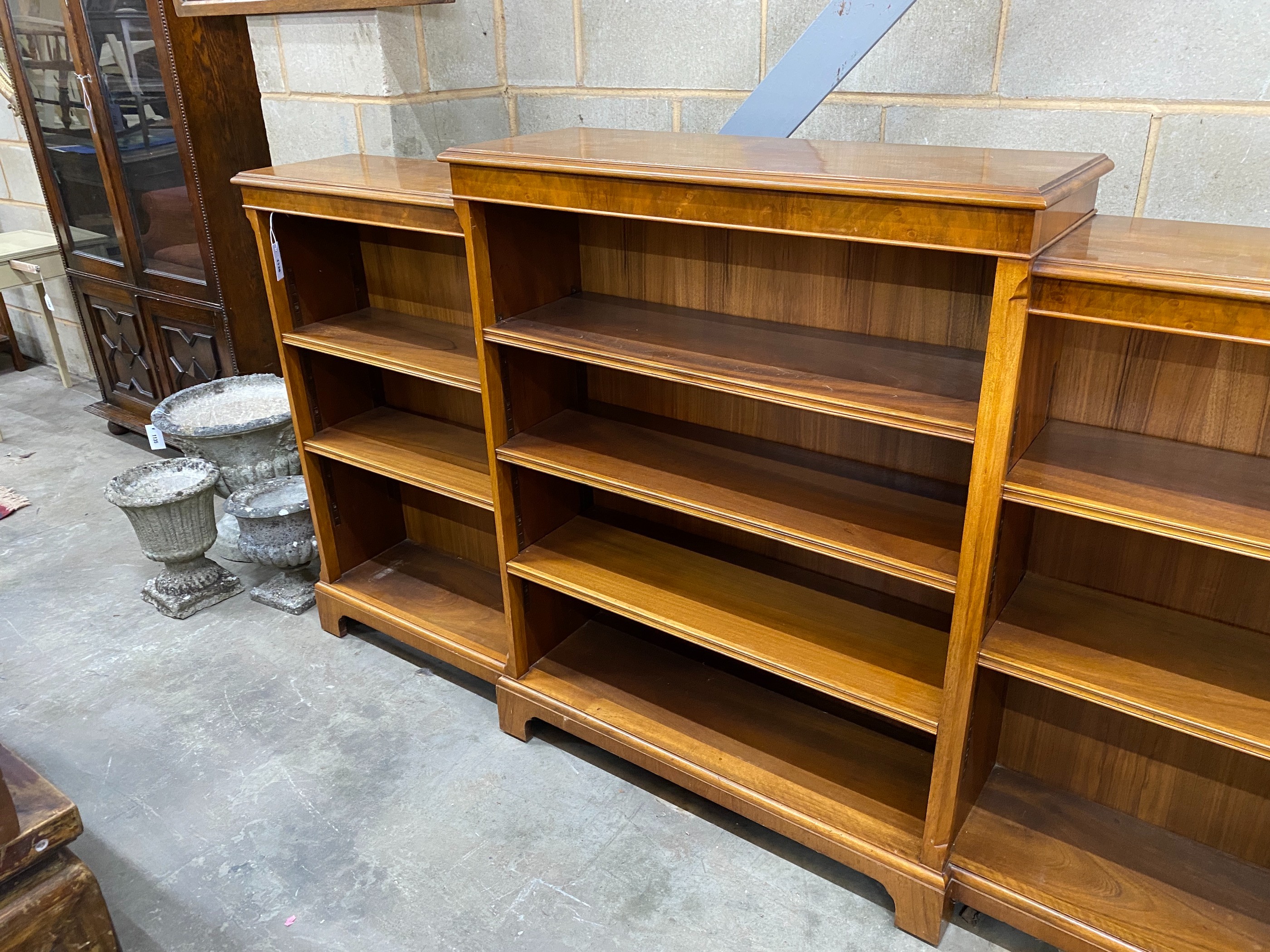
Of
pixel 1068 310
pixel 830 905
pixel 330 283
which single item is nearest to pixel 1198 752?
pixel 830 905

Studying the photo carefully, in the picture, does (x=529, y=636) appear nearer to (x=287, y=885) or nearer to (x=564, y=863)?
(x=564, y=863)

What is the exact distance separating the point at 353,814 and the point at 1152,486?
176 cm

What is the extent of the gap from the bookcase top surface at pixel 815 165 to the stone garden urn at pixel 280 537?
142 centimetres

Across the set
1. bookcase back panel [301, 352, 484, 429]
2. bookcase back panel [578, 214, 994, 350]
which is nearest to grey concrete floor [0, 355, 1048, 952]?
bookcase back panel [301, 352, 484, 429]

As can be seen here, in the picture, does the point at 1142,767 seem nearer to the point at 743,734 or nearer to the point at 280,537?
the point at 743,734

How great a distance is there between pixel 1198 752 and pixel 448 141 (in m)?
2.47

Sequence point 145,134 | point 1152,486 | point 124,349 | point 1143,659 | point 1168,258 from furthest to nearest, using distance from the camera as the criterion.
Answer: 1. point 124,349
2. point 145,134
3. point 1143,659
4. point 1152,486
5. point 1168,258

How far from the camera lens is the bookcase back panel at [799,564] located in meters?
1.93

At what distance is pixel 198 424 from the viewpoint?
2955 millimetres

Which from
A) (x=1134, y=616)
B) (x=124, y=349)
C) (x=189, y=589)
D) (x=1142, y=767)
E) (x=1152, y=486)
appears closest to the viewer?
(x=1152, y=486)

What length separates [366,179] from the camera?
6.99 ft

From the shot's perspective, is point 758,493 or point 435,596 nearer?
point 758,493

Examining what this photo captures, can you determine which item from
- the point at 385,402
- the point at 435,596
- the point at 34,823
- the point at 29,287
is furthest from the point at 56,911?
the point at 29,287

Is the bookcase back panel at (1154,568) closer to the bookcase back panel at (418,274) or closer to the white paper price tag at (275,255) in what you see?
the bookcase back panel at (418,274)
